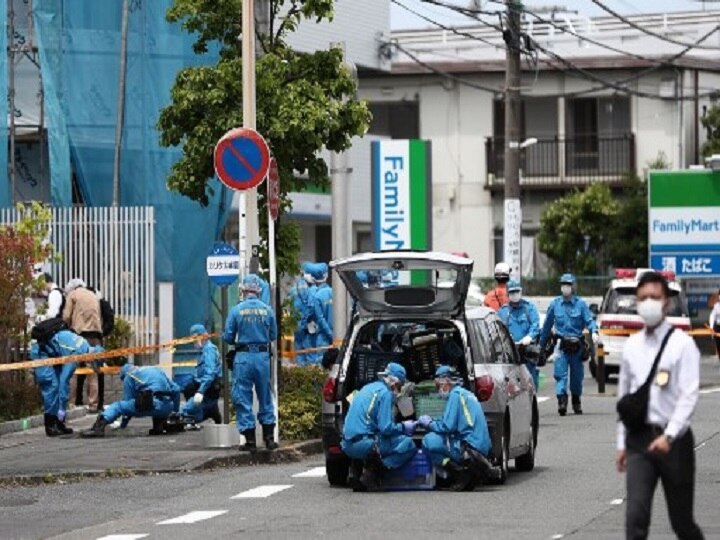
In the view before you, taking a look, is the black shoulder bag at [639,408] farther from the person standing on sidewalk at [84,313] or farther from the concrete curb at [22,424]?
the person standing on sidewalk at [84,313]

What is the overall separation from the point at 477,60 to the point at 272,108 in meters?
33.1

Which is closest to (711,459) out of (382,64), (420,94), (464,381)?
(464,381)

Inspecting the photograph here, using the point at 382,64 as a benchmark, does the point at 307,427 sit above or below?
below

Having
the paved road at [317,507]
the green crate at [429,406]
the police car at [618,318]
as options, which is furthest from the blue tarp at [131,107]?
the green crate at [429,406]

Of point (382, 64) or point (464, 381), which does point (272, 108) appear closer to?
point (464, 381)

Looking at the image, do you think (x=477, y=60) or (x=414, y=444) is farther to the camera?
(x=477, y=60)

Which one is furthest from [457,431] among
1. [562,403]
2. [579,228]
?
[579,228]

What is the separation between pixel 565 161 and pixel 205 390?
34659 millimetres

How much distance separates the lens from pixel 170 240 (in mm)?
32125

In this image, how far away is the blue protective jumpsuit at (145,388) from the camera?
23844mm

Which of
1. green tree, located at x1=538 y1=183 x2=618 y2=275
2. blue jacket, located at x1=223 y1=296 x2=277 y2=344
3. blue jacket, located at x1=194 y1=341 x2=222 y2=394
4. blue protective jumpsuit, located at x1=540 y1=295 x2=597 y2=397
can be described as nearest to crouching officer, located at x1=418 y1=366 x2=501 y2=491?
blue jacket, located at x1=223 y1=296 x2=277 y2=344

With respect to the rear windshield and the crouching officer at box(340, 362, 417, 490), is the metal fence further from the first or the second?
the crouching officer at box(340, 362, 417, 490)

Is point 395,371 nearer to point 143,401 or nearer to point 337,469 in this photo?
point 337,469

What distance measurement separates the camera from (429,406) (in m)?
18.2
